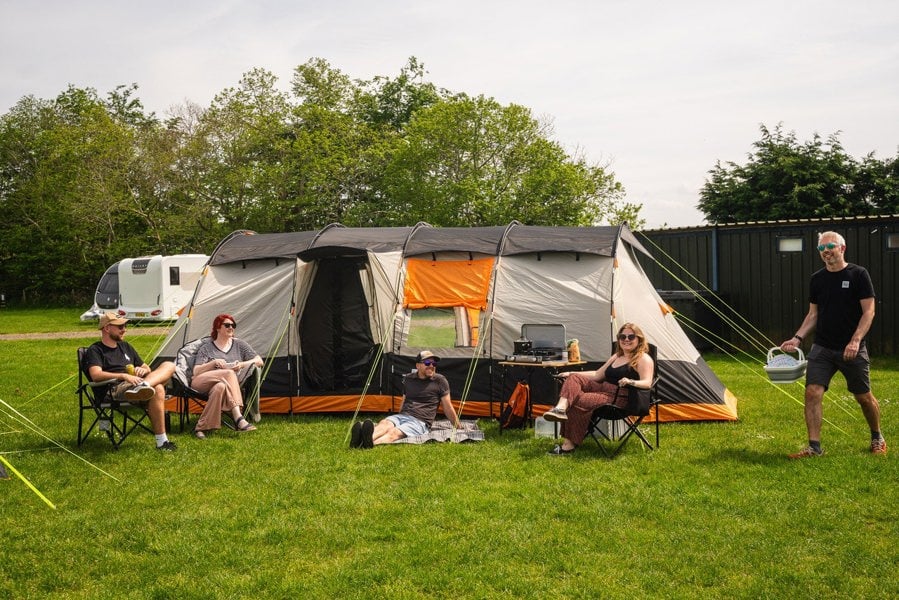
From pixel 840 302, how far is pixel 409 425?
343 centimetres

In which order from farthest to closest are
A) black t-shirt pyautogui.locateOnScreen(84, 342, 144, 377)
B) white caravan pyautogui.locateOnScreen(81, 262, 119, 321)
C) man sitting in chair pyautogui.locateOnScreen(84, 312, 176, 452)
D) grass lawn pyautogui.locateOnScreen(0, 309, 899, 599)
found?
white caravan pyautogui.locateOnScreen(81, 262, 119, 321)
black t-shirt pyautogui.locateOnScreen(84, 342, 144, 377)
man sitting in chair pyautogui.locateOnScreen(84, 312, 176, 452)
grass lawn pyautogui.locateOnScreen(0, 309, 899, 599)

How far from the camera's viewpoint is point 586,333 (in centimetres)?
745

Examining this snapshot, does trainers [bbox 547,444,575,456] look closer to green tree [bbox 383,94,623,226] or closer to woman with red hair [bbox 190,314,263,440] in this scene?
woman with red hair [bbox 190,314,263,440]

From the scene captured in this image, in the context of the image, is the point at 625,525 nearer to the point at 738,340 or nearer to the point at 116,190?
the point at 738,340

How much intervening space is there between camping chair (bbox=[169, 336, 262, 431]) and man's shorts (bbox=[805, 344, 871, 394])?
4665 millimetres

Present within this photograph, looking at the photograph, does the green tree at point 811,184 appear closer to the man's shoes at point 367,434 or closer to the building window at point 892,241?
the building window at point 892,241

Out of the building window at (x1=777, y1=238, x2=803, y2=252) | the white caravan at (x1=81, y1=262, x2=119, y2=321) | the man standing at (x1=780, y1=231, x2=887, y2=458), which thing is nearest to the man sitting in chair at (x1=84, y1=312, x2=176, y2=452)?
the man standing at (x1=780, y1=231, x2=887, y2=458)

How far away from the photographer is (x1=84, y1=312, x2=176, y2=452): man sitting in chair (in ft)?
20.6

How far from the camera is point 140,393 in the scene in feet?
20.3

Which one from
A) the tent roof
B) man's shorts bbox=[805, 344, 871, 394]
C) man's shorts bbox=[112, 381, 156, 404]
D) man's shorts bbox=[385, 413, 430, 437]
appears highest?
the tent roof

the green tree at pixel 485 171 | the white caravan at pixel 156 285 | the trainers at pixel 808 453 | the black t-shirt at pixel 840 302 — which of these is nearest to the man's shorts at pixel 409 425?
the trainers at pixel 808 453

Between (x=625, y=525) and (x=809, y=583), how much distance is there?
106 centimetres

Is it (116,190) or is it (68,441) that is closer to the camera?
(68,441)

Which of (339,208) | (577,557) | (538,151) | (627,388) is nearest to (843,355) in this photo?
(627,388)
